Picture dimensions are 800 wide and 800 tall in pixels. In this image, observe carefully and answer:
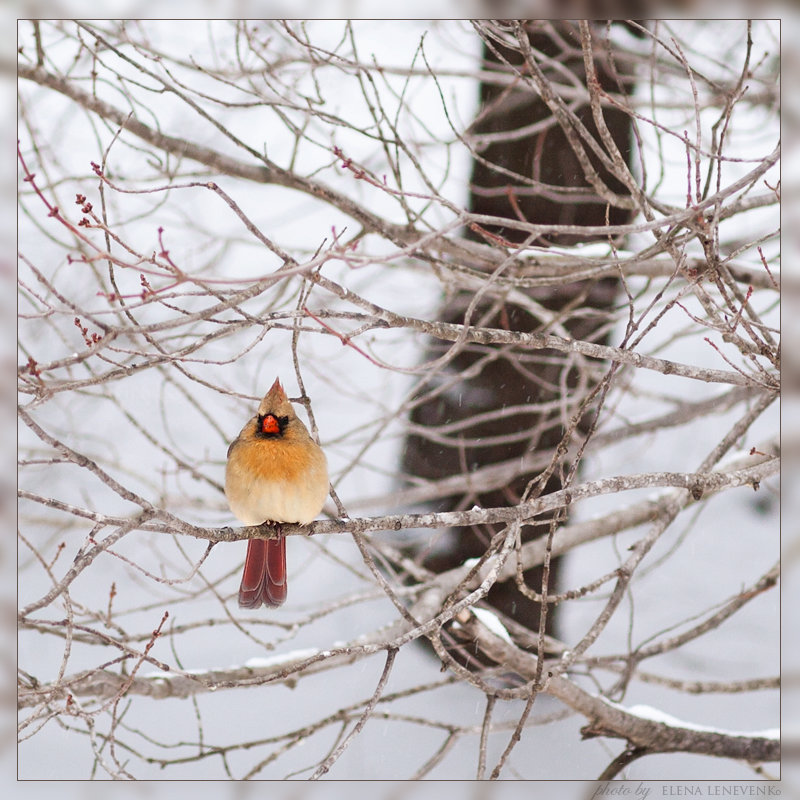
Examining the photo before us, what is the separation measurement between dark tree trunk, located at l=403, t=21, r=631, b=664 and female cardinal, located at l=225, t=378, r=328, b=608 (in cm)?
76

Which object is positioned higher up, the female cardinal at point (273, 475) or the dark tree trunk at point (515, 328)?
the dark tree trunk at point (515, 328)

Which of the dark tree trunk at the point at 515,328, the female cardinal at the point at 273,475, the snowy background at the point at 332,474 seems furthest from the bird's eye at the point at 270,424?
the dark tree trunk at the point at 515,328

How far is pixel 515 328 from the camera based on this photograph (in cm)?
268

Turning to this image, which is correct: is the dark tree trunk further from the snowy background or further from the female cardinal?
the female cardinal

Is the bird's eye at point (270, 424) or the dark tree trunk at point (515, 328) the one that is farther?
the dark tree trunk at point (515, 328)

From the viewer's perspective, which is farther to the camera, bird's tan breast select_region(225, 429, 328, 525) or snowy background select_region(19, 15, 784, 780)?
snowy background select_region(19, 15, 784, 780)

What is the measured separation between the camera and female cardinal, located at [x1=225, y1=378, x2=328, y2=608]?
163cm

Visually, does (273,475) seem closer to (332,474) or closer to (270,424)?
(270,424)

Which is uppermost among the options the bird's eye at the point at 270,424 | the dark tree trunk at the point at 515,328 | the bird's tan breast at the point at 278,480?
the dark tree trunk at the point at 515,328

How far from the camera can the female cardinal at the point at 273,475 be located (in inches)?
64.2

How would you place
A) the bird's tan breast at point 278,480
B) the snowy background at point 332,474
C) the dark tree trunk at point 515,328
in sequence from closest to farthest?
1. the bird's tan breast at point 278,480
2. the snowy background at point 332,474
3. the dark tree trunk at point 515,328

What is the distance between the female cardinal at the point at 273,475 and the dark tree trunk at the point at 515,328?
0.76m

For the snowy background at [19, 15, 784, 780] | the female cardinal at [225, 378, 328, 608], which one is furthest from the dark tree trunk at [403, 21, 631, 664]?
the female cardinal at [225, 378, 328, 608]

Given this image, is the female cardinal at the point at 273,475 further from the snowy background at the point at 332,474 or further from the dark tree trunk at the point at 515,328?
the dark tree trunk at the point at 515,328
